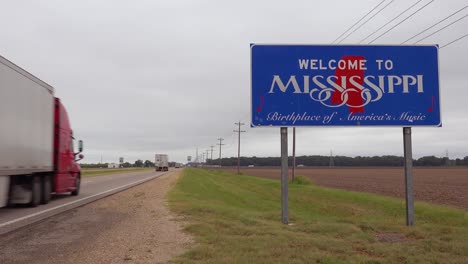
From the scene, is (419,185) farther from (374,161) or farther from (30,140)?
(374,161)

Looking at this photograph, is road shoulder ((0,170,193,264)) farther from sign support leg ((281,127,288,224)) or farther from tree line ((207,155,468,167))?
tree line ((207,155,468,167))

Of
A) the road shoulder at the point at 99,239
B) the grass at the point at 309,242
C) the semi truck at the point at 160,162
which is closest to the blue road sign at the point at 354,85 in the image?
the grass at the point at 309,242

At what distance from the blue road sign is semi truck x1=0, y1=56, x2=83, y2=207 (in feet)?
23.4

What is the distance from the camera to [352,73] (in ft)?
39.6

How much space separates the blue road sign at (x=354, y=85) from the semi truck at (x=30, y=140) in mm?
7140

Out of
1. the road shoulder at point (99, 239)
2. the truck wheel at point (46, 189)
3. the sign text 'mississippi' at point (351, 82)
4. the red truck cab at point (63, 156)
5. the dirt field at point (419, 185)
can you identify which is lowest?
the dirt field at point (419, 185)

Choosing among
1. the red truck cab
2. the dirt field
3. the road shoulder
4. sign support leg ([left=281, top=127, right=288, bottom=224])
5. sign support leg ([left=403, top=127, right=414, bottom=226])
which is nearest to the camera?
the road shoulder

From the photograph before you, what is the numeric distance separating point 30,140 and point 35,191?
1.96m

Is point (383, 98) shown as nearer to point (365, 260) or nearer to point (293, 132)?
point (365, 260)

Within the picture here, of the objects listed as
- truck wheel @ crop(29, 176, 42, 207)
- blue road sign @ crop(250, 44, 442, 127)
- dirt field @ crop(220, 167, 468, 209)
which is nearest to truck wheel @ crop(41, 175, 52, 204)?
truck wheel @ crop(29, 176, 42, 207)

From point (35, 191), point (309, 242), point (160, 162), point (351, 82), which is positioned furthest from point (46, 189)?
point (160, 162)

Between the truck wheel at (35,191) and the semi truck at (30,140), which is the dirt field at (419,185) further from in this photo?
the truck wheel at (35,191)

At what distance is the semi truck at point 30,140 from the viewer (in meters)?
13.6

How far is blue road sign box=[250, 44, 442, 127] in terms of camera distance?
1202 centimetres
